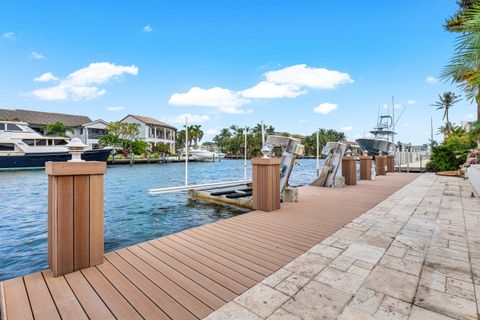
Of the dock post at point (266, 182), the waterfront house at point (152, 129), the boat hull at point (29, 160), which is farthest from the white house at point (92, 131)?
the dock post at point (266, 182)

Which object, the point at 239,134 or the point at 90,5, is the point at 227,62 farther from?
the point at 239,134

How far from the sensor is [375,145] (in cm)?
1480

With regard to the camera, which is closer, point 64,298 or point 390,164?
point 64,298

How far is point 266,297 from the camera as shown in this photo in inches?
66.3

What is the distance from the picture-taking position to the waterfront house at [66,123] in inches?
1304

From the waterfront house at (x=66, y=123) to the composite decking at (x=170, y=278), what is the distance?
38.0 m

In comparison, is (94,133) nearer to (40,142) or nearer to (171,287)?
(40,142)

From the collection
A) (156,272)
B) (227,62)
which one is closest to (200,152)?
(227,62)

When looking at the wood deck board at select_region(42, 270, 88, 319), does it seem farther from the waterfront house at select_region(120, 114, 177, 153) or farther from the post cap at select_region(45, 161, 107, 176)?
the waterfront house at select_region(120, 114, 177, 153)

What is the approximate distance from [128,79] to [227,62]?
13401mm

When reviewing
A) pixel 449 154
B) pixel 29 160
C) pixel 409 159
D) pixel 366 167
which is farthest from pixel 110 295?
pixel 29 160

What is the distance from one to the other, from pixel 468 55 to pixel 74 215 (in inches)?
137

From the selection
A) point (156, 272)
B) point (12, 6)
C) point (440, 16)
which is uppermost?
point (12, 6)

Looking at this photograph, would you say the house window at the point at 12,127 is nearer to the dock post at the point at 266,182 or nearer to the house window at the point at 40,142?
the house window at the point at 40,142
